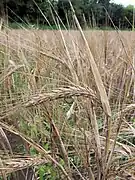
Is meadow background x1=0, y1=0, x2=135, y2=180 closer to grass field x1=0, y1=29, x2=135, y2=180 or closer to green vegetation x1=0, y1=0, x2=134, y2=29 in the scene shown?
grass field x1=0, y1=29, x2=135, y2=180

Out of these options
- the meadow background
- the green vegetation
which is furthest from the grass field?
the green vegetation

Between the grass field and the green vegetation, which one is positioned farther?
the green vegetation

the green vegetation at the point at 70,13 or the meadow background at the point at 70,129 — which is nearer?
the meadow background at the point at 70,129

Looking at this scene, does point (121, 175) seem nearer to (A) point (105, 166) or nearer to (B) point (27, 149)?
(A) point (105, 166)

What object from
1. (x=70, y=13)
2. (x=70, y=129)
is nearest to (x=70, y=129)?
(x=70, y=129)

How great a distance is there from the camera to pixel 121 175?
847 millimetres

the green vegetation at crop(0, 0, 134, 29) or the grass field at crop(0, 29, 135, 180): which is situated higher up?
the green vegetation at crop(0, 0, 134, 29)

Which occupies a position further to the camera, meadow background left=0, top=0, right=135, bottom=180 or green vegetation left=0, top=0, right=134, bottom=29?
green vegetation left=0, top=0, right=134, bottom=29

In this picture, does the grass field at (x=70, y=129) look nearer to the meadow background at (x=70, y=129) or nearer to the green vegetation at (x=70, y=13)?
the meadow background at (x=70, y=129)

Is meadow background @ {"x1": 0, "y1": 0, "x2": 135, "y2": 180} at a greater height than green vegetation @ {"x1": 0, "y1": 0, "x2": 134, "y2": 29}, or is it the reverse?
green vegetation @ {"x1": 0, "y1": 0, "x2": 134, "y2": 29}

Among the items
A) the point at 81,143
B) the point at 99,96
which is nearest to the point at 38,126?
the point at 81,143

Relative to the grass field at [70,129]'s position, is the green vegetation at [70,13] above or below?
above

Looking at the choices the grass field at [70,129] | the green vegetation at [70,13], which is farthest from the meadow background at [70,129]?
the green vegetation at [70,13]

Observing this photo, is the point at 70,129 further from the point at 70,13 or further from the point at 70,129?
the point at 70,13
